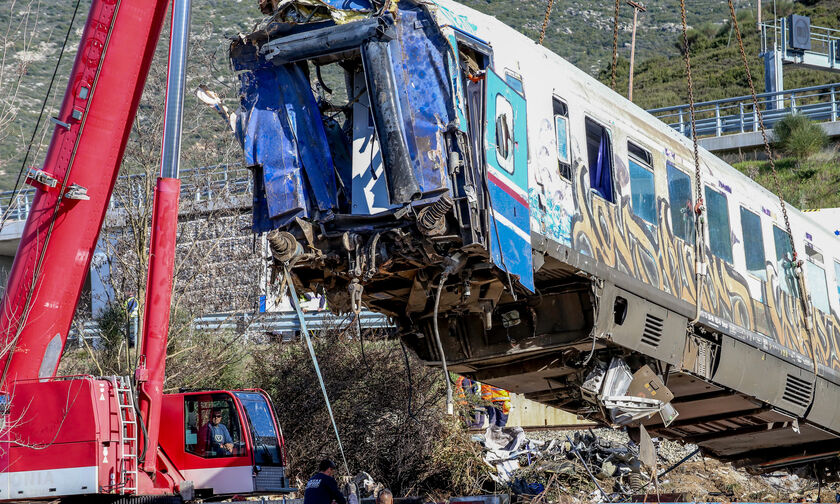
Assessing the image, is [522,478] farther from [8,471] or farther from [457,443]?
[8,471]

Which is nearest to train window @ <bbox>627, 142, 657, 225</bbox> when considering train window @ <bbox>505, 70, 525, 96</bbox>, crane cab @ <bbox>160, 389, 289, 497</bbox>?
train window @ <bbox>505, 70, 525, 96</bbox>

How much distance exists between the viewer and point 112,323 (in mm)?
21453

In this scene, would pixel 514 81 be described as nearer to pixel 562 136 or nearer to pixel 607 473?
pixel 562 136

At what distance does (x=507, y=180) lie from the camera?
9.25m

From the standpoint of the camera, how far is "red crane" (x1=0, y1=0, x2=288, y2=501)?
1158cm

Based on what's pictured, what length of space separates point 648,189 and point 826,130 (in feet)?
98.1

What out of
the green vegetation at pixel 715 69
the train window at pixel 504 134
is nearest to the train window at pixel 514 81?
the train window at pixel 504 134

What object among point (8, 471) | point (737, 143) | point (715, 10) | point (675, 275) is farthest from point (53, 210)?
point (715, 10)

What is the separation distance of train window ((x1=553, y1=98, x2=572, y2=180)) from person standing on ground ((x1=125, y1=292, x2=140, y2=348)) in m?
12.4

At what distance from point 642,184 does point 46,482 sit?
23.1ft

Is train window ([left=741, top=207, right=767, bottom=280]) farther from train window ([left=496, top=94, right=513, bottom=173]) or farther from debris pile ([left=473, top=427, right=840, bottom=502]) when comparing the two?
debris pile ([left=473, top=427, right=840, bottom=502])

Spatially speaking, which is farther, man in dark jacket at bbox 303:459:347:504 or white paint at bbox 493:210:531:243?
man in dark jacket at bbox 303:459:347:504

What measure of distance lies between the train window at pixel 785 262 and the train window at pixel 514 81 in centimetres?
562

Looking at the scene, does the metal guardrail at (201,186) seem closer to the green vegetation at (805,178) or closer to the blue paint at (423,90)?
the blue paint at (423,90)
